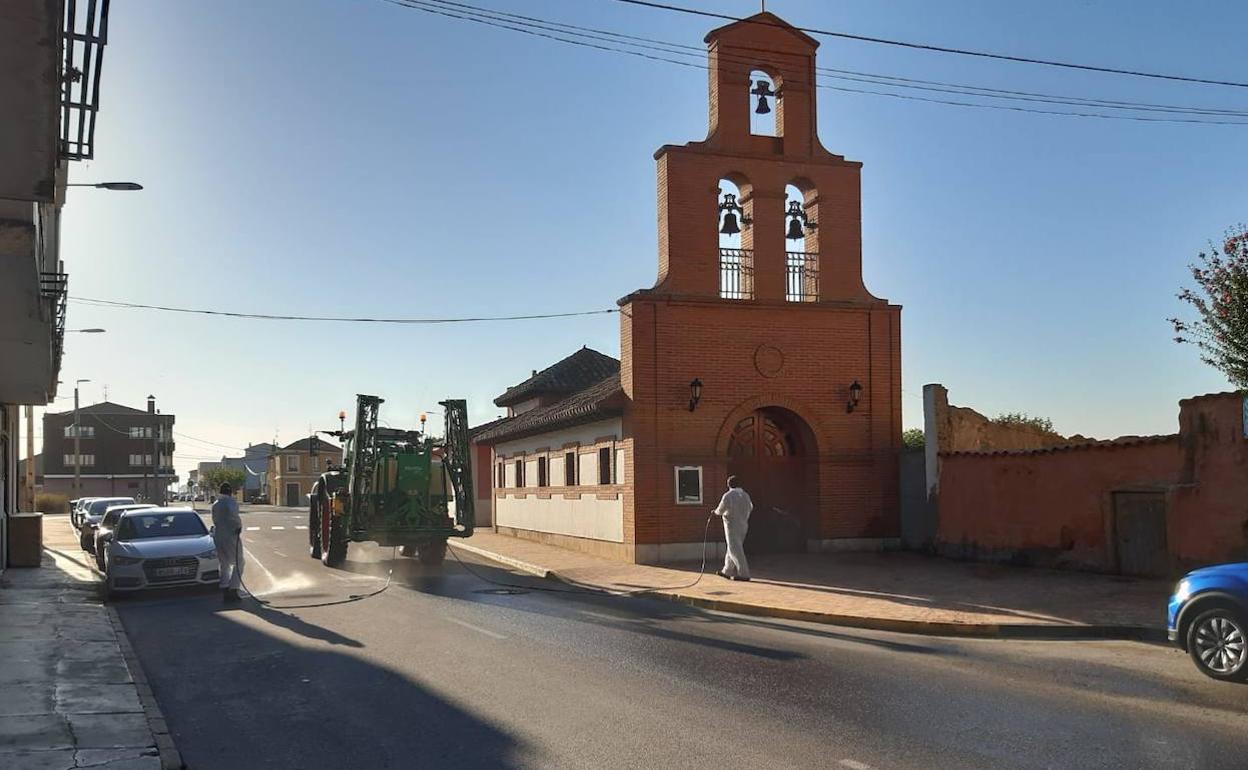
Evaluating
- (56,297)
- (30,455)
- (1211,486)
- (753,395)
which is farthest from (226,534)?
(30,455)

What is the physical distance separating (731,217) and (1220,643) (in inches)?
530

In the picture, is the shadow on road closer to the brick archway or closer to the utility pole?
the brick archway

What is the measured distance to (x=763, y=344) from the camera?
69.1ft

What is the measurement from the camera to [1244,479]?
13.9 meters

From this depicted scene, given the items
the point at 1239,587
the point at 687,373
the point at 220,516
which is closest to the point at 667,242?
the point at 687,373

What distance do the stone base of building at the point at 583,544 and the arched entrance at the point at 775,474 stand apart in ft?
9.13

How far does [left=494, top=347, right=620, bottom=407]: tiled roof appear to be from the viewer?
35469 millimetres

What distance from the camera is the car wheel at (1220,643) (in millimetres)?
8555

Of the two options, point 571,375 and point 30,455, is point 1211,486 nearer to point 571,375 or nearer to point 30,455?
point 571,375

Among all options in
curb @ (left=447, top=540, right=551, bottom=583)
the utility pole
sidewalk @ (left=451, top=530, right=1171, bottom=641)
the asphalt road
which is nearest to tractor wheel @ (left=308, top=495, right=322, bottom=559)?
curb @ (left=447, top=540, right=551, bottom=583)

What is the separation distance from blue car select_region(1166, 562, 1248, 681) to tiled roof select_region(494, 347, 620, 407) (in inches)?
1022

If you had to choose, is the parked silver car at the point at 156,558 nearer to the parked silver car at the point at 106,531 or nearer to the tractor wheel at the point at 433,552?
the parked silver car at the point at 106,531

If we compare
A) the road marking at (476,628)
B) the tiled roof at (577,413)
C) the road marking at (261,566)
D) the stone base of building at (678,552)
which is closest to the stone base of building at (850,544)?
the stone base of building at (678,552)

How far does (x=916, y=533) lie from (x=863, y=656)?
11.5m
